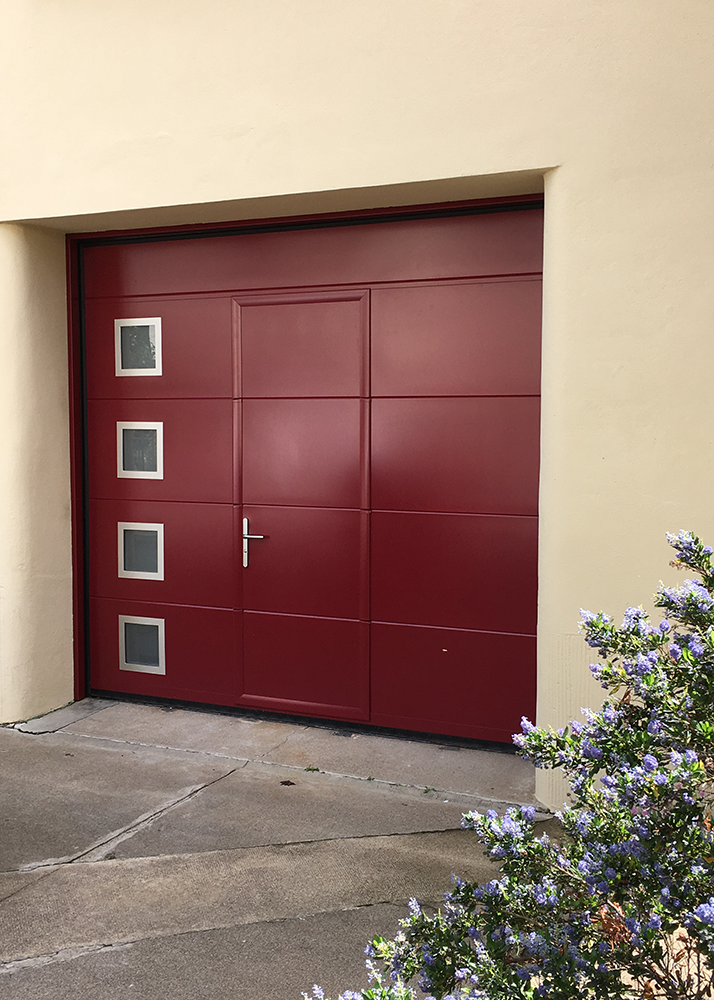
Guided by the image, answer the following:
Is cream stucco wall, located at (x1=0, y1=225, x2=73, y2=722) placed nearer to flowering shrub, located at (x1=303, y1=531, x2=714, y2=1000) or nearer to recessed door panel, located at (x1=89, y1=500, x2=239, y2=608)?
recessed door panel, located at (x1=89, y1=500, x2=239, y2=608)

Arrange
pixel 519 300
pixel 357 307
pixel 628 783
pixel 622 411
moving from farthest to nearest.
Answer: pixel 357 307 < pixel 519 300 < pixel 622 411 < pixel 628 783

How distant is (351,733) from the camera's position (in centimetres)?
512

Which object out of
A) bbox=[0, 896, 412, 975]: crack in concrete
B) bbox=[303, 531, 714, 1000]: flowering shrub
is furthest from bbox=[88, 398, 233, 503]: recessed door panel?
bbox=[303, 531, 714, 1000]: flowering shrub

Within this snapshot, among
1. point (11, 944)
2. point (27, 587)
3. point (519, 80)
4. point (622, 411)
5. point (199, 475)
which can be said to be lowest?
point (11, 944)

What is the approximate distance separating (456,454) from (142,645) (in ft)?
7.66

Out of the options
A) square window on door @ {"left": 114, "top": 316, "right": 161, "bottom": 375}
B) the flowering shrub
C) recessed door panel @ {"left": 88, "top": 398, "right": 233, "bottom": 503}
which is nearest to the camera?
the flowering shrub

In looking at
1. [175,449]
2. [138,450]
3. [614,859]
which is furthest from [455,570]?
[614,859]

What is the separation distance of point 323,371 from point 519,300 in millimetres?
1165

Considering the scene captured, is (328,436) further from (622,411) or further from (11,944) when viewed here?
(11,944)

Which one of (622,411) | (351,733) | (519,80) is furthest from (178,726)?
(519,80)

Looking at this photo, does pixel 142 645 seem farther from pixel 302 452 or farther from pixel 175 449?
pixel 302 452

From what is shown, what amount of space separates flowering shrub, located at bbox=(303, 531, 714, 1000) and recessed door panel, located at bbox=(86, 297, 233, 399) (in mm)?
3875

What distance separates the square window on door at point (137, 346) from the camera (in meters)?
5.46

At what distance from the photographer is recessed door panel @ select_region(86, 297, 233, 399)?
5305 mm
